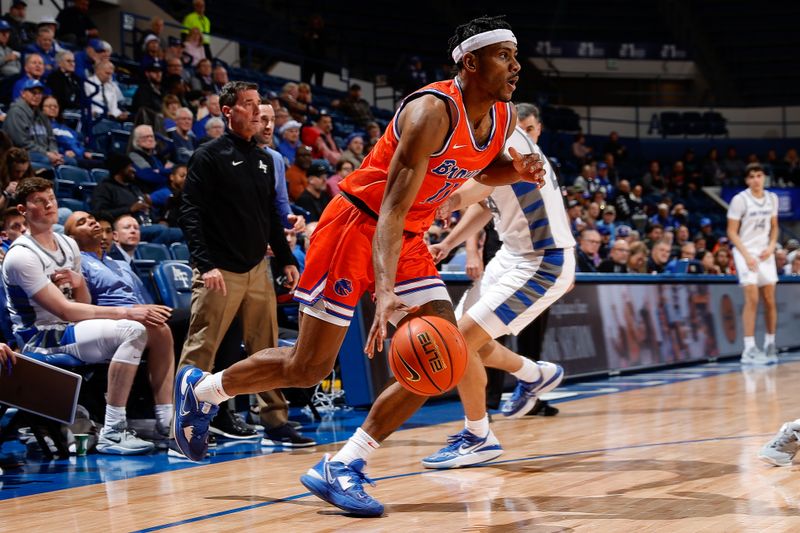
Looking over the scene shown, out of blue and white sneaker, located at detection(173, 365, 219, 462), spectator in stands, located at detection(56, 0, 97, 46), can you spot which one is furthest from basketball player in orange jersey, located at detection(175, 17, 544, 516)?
spectator in stands, located at detection(56, 0, 97, 46)

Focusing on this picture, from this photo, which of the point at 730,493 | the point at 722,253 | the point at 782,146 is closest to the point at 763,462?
the point at 730,493

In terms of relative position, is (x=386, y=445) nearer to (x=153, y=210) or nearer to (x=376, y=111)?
(x=153, y=210)

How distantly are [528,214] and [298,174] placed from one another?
5.58 metres

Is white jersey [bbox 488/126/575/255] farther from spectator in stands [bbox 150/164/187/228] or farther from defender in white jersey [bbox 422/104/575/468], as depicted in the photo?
spectator in stands [bbox 150/164/187/228]

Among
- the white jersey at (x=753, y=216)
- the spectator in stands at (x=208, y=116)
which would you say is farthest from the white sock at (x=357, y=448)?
the white jersey at (x=753, y=216)

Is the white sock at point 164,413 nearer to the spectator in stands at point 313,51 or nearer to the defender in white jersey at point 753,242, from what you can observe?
the defender in white jersey at point 753,242

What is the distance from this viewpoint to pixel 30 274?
17.4 ft

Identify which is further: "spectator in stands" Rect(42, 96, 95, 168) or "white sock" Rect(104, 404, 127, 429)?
"spectator in stands" Rect(42, 96, 95, 168)

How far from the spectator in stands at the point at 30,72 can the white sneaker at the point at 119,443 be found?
595 centimetres

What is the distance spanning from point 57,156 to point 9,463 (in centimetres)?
471

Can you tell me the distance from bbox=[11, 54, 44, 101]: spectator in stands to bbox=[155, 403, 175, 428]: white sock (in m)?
5.80

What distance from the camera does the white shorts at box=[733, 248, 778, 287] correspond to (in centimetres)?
1120

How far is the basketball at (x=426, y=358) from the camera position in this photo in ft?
11.4

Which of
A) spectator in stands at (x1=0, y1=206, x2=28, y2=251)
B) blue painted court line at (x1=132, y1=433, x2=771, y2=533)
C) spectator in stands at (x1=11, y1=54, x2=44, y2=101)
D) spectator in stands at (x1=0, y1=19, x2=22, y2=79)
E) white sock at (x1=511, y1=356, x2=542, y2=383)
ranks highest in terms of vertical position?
spectator in stands at (x1=0, y1=19, x2=22, y2=79)
